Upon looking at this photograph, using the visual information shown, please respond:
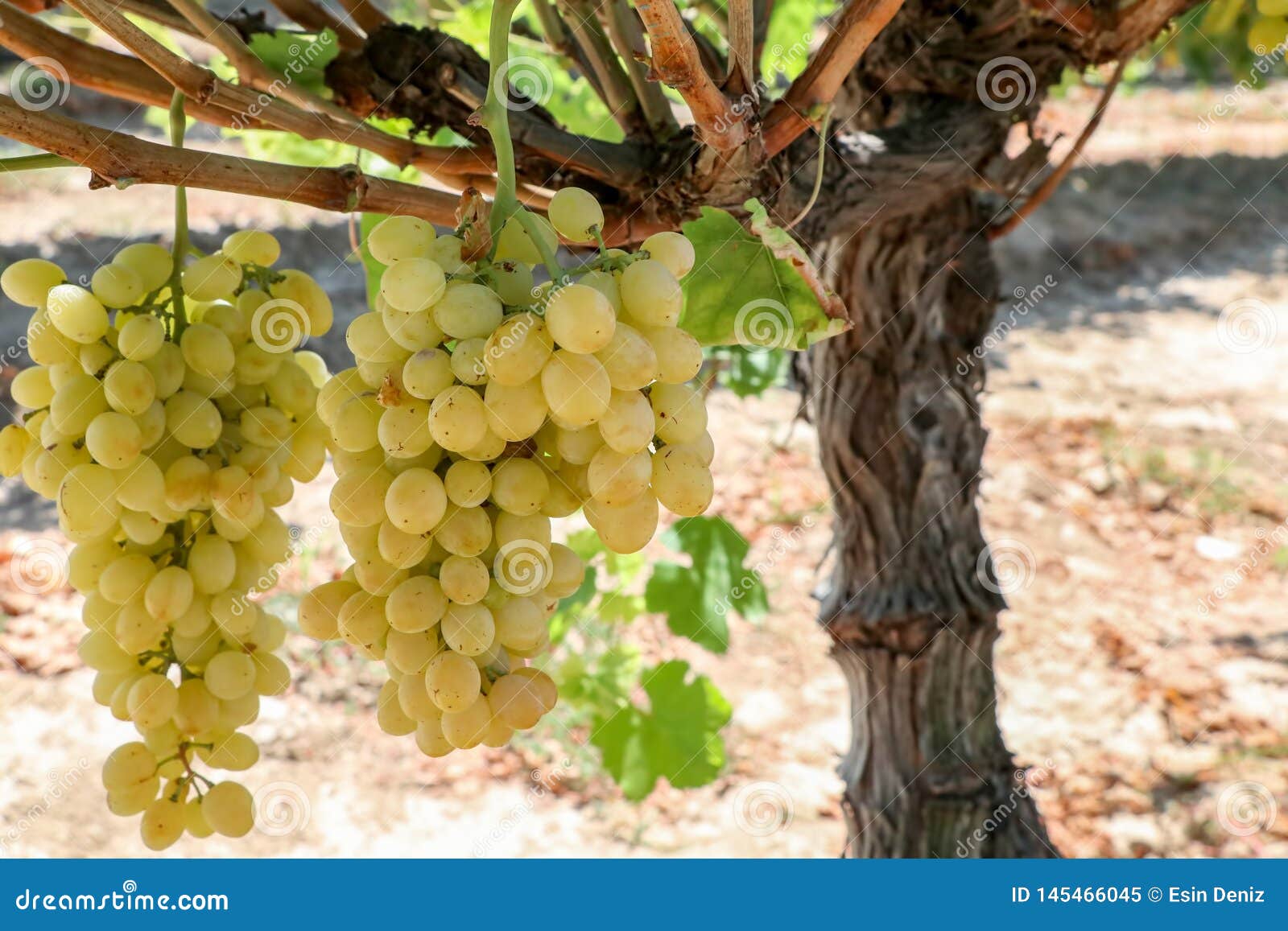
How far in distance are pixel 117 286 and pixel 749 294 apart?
37 centimetres

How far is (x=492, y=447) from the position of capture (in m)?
0.53

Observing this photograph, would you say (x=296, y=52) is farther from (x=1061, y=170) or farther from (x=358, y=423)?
(x=1061, y=170)

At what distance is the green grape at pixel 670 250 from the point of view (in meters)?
0.53

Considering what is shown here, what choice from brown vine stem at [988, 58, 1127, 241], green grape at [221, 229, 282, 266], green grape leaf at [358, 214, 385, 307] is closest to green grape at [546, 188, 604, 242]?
green grape at [221, 229, 282, 266]

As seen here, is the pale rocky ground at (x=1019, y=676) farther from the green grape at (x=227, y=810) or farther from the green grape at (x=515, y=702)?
the green grape at (x=515, y=702)

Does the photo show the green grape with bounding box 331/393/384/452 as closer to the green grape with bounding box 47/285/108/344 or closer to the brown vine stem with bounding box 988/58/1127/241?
the green grape with bounding box 47/285/108/344

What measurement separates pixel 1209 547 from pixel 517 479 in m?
2.83

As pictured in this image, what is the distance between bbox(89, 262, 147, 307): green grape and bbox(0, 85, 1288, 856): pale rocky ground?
843 millimetres

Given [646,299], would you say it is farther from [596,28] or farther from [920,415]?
[920,415]

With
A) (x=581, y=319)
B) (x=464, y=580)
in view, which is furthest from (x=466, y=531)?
(x=581, y=319)

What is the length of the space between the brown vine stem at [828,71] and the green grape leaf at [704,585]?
0.69 metres

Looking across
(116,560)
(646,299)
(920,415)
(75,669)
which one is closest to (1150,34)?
(920,415)

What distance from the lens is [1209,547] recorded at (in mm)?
2887

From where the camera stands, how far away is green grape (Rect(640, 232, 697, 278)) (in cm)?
53
